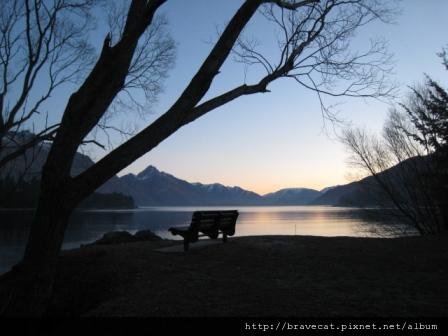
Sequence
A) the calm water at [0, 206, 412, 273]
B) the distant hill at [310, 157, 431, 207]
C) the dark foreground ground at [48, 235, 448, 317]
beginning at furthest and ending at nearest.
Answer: the calm water at [0, 206, 412, 273], the distant hill at [310, 157, 431, 207], the dark foreground ground at [48, 235, 448, 317]

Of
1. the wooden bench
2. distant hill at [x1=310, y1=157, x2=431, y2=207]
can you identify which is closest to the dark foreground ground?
the wooden bench

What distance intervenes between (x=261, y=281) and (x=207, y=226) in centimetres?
476

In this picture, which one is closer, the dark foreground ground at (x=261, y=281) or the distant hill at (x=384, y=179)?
the dark foreground ground at (x=261, y=281)

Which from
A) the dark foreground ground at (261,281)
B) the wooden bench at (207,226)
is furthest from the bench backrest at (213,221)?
the dark foreground ground at (261,281)

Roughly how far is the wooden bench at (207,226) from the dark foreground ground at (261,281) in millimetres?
549

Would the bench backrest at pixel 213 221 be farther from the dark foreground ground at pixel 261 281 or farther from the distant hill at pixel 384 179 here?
the distant hill at pixel 384 179

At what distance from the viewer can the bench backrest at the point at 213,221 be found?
12.2 m

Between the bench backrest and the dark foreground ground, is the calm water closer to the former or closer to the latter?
the bench backrest

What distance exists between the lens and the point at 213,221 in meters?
13.1

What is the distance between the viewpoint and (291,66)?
732cm

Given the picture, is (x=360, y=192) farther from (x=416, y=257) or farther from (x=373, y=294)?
(x=373, y=294)

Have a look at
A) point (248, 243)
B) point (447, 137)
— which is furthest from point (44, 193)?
point (447, 137)

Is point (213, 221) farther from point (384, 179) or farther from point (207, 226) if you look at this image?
point (384, 179)

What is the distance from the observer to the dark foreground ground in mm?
6555
